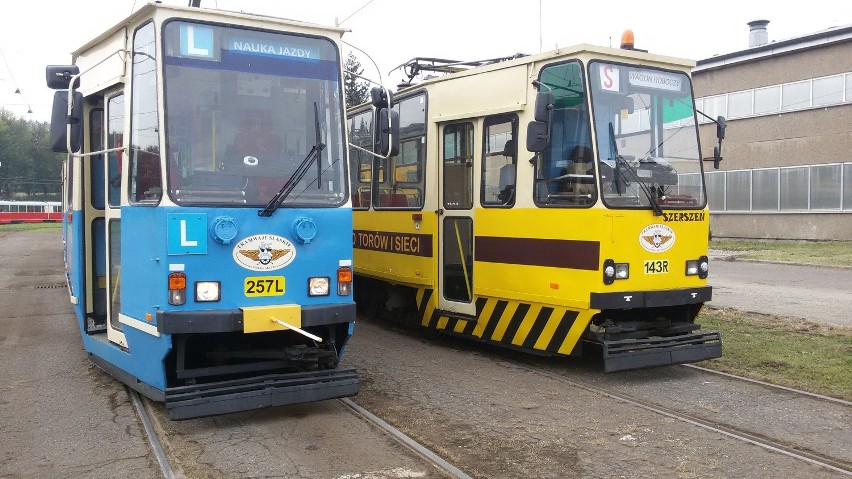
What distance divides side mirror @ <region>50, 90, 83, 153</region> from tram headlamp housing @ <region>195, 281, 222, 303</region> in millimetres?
1790

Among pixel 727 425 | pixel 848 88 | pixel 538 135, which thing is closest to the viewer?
pixel 727 425

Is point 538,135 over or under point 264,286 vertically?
over

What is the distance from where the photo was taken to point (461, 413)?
6.69m

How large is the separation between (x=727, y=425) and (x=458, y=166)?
4.50m

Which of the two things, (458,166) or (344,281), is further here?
(458,166)

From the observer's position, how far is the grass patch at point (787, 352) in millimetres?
7680

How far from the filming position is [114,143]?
22.6 feet

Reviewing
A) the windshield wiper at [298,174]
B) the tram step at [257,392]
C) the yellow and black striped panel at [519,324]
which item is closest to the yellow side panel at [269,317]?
the tram step at [257,392]

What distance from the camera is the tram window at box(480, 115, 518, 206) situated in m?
8.65

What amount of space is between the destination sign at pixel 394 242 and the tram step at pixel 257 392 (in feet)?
11.8

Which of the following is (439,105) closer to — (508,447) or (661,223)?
(661,223)

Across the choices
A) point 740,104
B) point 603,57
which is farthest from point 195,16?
point 740,104

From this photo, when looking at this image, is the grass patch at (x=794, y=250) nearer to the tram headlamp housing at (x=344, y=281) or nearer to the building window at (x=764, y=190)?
the building window at (x=764, y=190)

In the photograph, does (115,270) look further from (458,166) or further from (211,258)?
(458,166)
